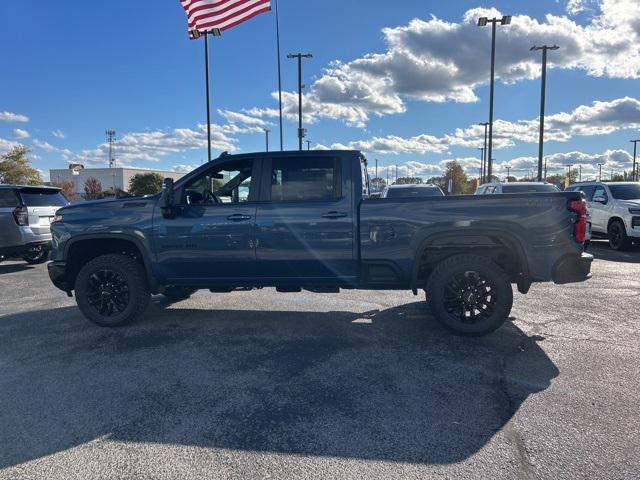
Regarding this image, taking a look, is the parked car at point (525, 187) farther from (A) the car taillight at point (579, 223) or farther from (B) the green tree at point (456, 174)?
(B) the green tree at point (456, 174)

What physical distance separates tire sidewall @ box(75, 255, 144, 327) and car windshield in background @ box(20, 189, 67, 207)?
17.3 feet

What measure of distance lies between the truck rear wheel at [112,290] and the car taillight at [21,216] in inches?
198

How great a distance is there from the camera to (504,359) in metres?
4.21

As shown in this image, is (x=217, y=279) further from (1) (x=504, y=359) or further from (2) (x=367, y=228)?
(1) (x=504, y=359)

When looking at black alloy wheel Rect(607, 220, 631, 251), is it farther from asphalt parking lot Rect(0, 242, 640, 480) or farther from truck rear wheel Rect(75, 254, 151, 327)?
truck rear wheel Rect(75, 254, 151, 327)

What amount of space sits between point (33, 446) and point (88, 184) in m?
61.5

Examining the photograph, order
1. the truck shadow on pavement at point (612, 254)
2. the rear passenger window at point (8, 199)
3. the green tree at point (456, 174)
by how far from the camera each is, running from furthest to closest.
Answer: the green tree at point (456, 174) → the truck shadow on pavement at point (612, 254) → the rear passenger window at point (8, 199)

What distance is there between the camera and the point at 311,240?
4.88 m

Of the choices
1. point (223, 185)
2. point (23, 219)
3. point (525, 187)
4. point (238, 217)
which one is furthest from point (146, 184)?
point (238, 217)

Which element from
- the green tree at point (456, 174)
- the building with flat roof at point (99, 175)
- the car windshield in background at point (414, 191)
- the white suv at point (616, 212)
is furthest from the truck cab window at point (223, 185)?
the building with flat roof at point (99, 175)

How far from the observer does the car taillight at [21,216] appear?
29.7ft

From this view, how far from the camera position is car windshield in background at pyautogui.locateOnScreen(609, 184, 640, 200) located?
11734 millimetres

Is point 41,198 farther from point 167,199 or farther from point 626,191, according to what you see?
point 626,191

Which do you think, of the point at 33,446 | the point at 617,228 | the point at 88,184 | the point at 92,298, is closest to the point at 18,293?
the point at 92,298
